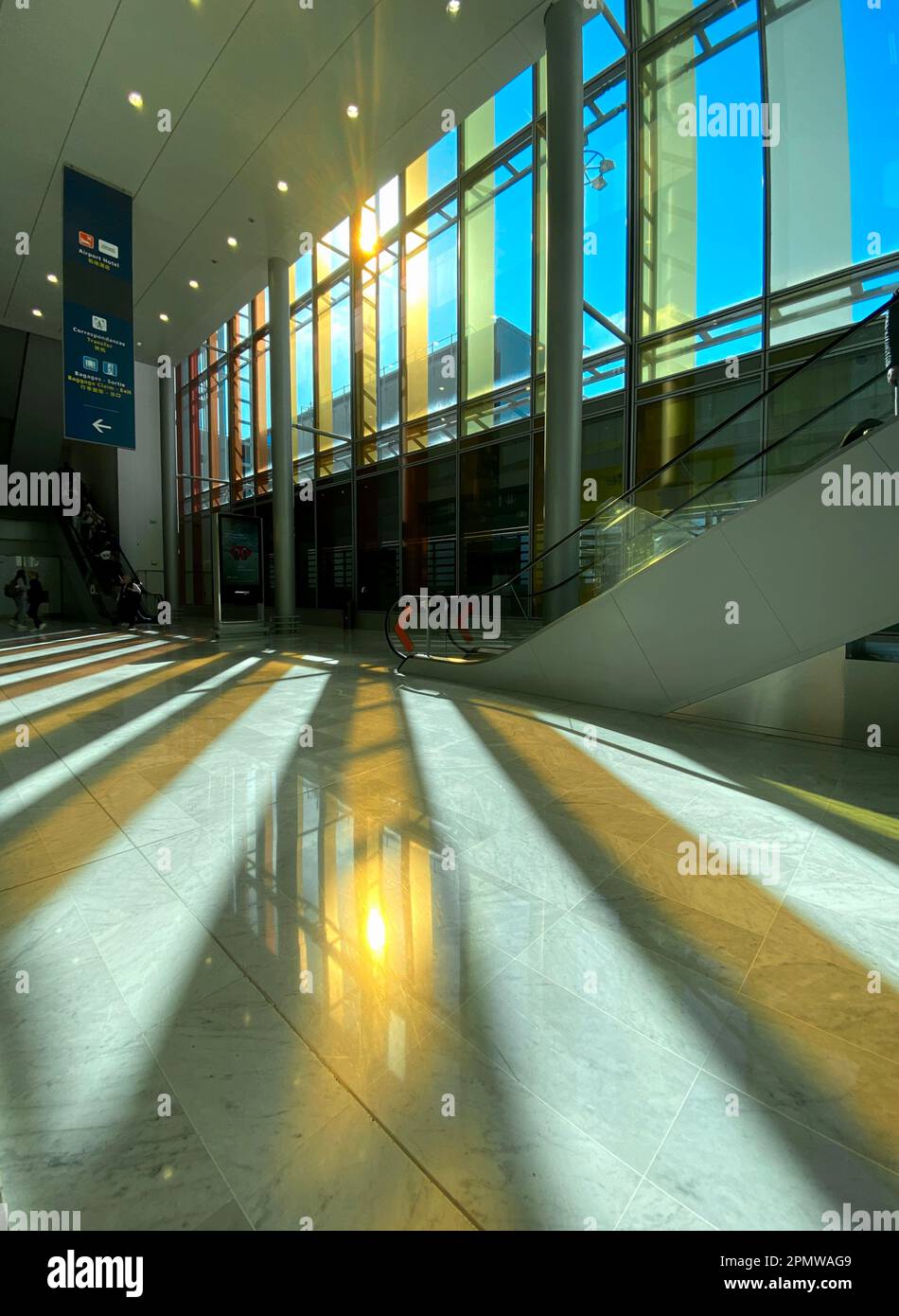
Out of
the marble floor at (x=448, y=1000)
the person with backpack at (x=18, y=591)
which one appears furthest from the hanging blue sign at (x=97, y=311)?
the marble floor at (x=448, y=1000)

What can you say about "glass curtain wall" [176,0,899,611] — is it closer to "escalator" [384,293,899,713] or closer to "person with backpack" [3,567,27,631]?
"escalator" [384,293,899,713]

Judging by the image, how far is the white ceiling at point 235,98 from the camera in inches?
307

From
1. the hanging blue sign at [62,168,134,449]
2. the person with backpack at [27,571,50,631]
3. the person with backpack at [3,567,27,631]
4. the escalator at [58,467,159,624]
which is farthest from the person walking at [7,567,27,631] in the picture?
the hanging blue sign at [62,168,134,449]

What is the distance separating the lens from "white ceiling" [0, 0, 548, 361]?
7797 millimetres

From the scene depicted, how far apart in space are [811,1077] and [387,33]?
473 inches

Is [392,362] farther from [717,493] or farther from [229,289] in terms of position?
[717,493]

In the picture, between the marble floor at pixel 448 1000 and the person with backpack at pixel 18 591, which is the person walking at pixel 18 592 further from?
the marble floor at pixel 448 1000

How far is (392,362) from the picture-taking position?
49.6 ft

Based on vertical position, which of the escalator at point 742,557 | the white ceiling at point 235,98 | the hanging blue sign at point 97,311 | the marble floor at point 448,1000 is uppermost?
the white ceiling at point 235,98

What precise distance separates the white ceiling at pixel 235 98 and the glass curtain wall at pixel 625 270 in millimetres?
2589

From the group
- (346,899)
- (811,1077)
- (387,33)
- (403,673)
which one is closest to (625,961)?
(811,1077)

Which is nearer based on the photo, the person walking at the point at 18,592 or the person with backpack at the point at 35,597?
the person with backpack at the point at 35,597

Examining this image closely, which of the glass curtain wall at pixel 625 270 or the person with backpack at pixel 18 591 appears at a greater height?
the glass curtain wall at pixel 625 270

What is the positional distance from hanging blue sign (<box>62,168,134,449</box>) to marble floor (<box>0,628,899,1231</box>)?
9.57 m
